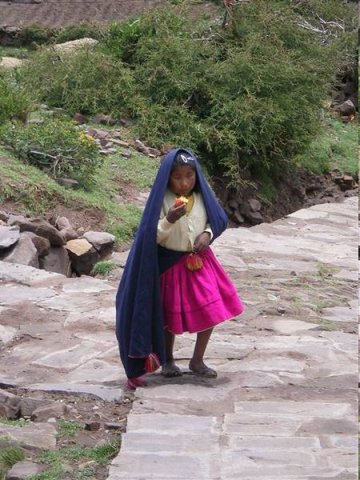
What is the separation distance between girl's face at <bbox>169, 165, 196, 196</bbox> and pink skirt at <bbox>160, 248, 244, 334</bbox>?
0.35m

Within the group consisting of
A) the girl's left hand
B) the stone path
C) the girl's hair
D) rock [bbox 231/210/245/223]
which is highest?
the girl's hair

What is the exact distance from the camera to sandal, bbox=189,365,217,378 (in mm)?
5129

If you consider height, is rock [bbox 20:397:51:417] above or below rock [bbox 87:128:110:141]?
above

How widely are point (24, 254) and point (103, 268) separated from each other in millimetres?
667

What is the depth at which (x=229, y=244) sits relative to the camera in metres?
9.52

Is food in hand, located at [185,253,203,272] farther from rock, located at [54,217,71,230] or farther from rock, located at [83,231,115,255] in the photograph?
rock, located at [54,217,71,230]

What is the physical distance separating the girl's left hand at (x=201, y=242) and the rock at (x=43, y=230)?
12.1ft

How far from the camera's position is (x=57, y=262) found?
8.45m

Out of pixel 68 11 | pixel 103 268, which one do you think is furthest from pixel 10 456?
pixel 68 11

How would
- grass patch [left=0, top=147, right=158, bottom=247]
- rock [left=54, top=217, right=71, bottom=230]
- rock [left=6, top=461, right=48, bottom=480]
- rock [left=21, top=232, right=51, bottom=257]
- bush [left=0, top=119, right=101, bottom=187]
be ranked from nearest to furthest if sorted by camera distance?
1. rock [left=6, top=461, right=48, bottom=480]
2. rock [left=21, top=232, right=51, bottom=257]
3. rock [left=54, top=217, right=71, bottom=230]
4. grass patch [left=0, top=147, right=158, bottom=247]
5. bush [left=0, top=119, right=101, bottom=187]

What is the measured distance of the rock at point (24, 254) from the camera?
7914mm

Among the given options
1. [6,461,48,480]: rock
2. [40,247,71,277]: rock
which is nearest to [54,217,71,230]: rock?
[40,247,71,277]: rock

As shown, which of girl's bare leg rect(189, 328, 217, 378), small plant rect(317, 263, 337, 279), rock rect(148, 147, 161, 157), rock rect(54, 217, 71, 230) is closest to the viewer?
girl's bare leg rect(189, 328, 217, 378)

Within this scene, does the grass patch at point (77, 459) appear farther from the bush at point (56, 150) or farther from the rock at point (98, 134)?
the rock at point (98, 134)
